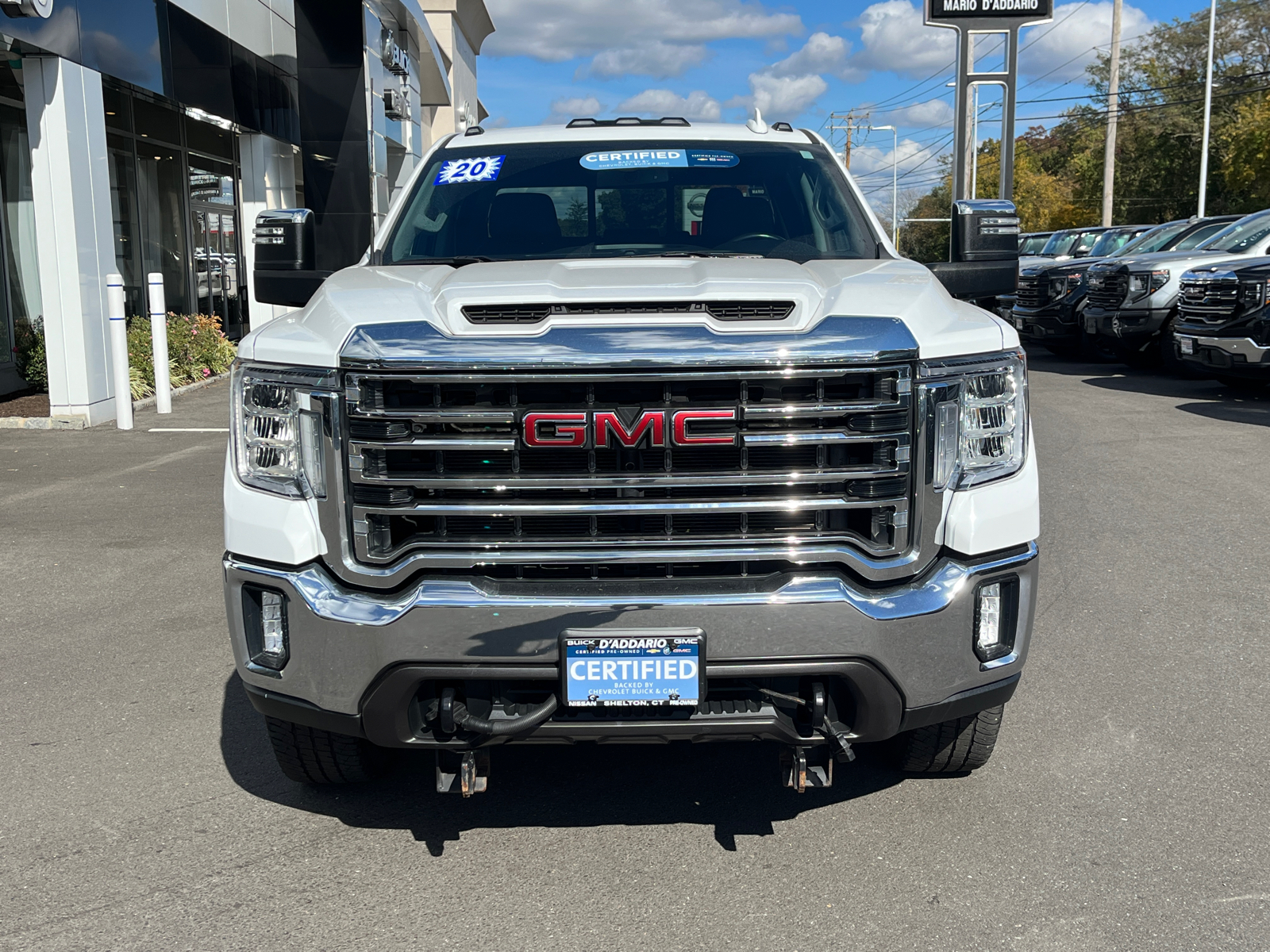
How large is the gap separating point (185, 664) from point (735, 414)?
10.1 ft

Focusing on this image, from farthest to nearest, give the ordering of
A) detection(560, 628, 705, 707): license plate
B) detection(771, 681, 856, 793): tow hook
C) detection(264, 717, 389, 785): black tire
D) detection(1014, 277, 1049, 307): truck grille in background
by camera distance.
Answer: detection(1014, 277, 1049, 307): truck grille in background
detection(264, 717, 389, 785): black tire
detection(771, 681, 856, 793): tow hook
detection(560, 628, 705, 707): license plate

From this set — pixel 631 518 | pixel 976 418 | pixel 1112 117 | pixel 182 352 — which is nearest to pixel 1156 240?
pixel 182 352

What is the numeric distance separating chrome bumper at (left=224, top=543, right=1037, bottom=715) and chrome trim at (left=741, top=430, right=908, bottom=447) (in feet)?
1.13

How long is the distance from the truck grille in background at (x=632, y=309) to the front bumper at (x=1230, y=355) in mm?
10879

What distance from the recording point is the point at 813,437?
312cm

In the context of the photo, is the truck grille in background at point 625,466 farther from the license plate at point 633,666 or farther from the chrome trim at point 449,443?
the license plate at point 633,666

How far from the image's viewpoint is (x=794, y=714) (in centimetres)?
325

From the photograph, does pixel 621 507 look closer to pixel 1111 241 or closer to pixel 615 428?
pixel 615 428

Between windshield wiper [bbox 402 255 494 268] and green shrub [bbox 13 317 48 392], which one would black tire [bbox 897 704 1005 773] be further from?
green shrub [bbox 13 317 48 392]

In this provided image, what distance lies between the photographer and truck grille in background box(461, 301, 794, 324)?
3.23m

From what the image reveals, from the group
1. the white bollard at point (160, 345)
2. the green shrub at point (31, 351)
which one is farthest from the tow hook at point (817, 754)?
the green shrub at point (31, 351)

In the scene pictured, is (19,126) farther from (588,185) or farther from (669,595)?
(669,595)

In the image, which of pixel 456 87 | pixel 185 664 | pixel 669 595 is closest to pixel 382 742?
pixel 669 595

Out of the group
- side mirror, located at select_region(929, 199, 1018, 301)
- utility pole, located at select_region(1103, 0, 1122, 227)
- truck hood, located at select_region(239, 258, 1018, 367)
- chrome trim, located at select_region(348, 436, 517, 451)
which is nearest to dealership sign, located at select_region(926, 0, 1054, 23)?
side mirror, located at select_region(929, 199, 1018, 301)
